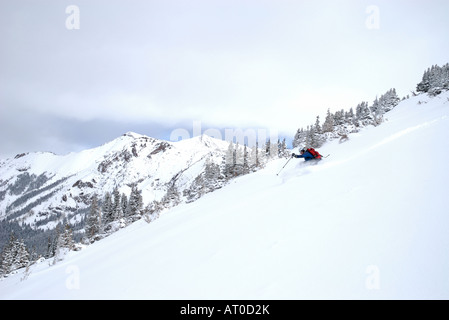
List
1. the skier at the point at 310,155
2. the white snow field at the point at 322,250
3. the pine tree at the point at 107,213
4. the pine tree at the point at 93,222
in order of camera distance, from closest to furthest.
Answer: the white snow field at the point at 322,250
the skier at the point at 310,155
the pine tree at the point at 93,222
the pine tree at the point at 107,213

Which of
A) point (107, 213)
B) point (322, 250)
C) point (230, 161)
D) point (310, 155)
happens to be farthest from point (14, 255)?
point (322, 250)

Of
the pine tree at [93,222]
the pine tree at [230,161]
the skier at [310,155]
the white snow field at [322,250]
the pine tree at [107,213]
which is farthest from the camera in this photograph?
the pine tree at [107,213]

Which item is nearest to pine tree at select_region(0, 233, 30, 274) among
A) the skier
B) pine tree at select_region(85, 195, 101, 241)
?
pine tree at select_region(85, 195, 101, 241)

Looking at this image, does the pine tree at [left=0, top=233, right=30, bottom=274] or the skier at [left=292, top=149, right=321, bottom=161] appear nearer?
the skier at [left=292, top=149, right=321, bottom=161]

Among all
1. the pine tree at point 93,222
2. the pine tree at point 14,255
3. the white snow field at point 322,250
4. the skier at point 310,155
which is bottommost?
the pine tree at point 14,255

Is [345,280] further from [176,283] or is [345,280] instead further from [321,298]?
[176,283]

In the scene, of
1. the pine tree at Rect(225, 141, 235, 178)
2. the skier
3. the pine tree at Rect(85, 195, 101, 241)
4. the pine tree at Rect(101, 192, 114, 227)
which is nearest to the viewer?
the skier

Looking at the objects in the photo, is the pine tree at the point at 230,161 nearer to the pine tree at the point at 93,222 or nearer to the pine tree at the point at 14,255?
the pine tree at the point at 93,222

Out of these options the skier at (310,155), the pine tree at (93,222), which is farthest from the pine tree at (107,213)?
the skier at (310,155)

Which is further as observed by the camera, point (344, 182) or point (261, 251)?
Answer: point (344, 182)

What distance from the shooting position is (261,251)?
286 cm

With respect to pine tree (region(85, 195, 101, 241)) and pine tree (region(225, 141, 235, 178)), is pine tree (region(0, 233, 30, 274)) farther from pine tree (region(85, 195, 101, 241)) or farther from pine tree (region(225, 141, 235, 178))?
pine tree (region(225, 141, 235, 178))
